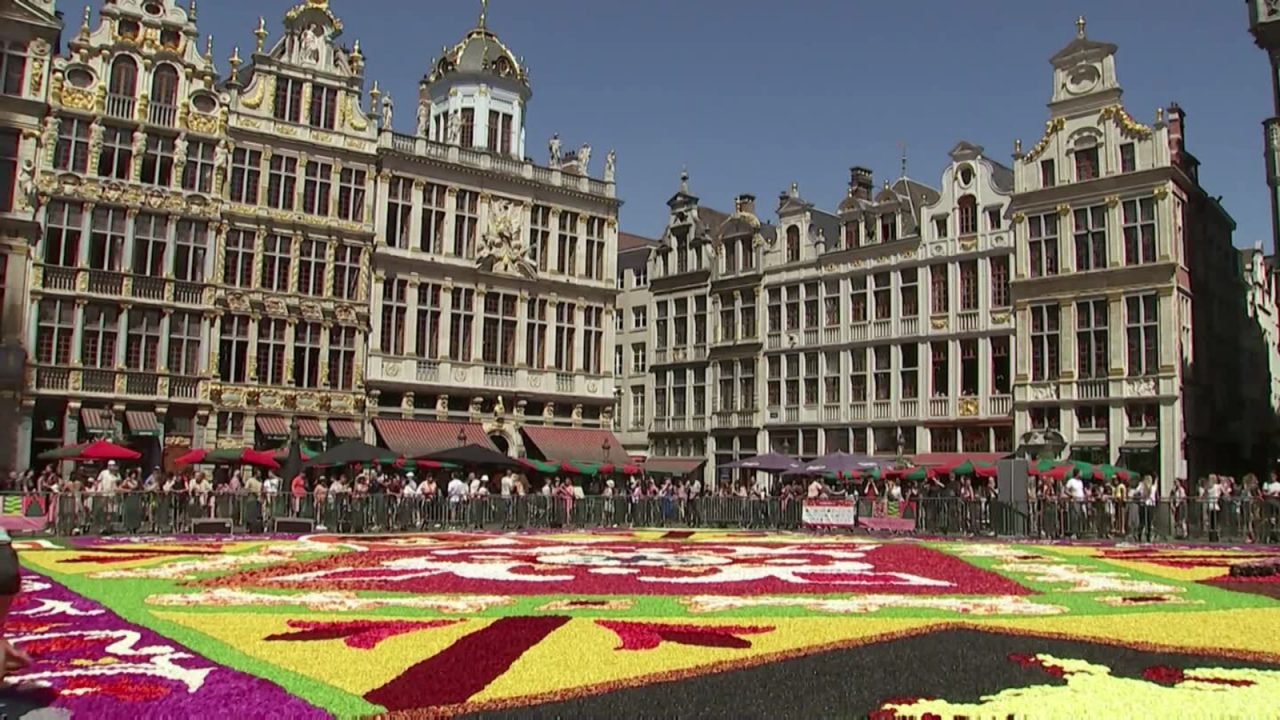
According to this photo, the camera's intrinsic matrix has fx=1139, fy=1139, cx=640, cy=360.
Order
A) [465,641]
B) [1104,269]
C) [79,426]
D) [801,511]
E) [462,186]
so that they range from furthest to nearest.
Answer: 1. [462,186]
2. [1104,269]
3. [79,426]
4. [801,511]
5. [465,641]

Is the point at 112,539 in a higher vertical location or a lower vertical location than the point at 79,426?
lower

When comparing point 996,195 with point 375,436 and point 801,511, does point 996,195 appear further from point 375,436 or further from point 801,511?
point 375,436

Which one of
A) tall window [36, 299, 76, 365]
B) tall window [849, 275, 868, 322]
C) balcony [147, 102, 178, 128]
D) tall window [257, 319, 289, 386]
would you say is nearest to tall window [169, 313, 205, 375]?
tall window [257, 319, 289, 386]

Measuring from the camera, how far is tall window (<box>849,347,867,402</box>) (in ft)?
130

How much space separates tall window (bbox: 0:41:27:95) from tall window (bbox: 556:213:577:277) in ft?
58.5

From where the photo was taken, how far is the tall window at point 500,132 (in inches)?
1618

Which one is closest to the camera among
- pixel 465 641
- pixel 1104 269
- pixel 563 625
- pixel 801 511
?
pixel 465 641

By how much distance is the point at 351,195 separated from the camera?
122ft

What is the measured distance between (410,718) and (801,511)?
2065 centimetres

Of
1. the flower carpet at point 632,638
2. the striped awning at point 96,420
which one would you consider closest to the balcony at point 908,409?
the flower carpet at point 632,638

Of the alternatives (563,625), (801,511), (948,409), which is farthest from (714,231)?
(563,625)

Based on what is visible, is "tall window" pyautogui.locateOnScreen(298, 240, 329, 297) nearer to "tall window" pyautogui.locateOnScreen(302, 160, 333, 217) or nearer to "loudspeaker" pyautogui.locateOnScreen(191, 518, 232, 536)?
"tall window" pyautogui.locateOnScreen(302, 160, 333, 217)

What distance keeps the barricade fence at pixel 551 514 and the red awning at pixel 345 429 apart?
11912mm

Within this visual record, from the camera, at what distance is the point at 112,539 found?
19.2m
